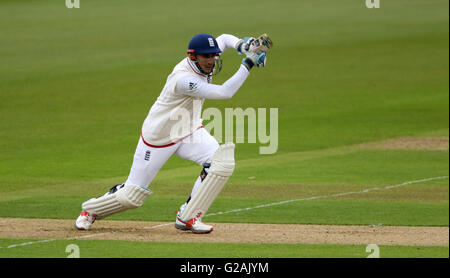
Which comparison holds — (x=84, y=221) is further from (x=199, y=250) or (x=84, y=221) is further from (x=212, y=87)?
(x=212, y=87)

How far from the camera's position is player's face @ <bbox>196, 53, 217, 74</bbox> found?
9.63 m

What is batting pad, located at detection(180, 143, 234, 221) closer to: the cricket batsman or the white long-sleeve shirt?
the cricket batsman

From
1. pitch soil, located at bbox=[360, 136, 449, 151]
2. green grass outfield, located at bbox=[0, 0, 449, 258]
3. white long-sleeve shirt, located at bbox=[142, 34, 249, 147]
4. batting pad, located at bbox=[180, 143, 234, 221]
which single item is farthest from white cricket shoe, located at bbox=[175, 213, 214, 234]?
pitch soil, located at bbox=[360, 136, 449, 151]

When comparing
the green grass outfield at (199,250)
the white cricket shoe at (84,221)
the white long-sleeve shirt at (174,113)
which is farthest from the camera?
the white cricket shoe at (84,221)

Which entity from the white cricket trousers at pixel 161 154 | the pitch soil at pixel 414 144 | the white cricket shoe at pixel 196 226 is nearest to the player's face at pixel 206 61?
the white cricket trousers at pixel 161 154

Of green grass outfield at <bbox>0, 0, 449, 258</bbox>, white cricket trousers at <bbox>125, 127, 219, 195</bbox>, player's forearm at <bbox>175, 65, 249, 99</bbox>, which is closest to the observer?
player's forearm at <bbox>175, 65, 249, 99</bbox>

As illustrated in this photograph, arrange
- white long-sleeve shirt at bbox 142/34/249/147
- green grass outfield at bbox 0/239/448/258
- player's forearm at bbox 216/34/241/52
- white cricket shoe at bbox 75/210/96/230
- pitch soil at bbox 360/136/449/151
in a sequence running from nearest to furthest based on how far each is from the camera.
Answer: green grass outfield at bbox 0/239/448/258 → white long-sleeve shirt at bbox 142/34/249/147 → white cricket shoe at bbox 75/210/96/230 → player's forearm at bbox 216/34/241/52 → pitch soil at bbox 360/136/449/151

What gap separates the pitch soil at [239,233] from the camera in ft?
31.7

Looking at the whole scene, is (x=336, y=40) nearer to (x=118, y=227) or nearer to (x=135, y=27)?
(x=135, y=27)

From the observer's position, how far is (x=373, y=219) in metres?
11.3

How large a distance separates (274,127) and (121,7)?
13.1 m

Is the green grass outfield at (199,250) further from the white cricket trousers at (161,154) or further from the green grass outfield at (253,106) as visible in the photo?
the white cricket trousers at (161,154)

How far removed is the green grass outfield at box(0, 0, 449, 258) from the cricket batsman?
2.18 feet

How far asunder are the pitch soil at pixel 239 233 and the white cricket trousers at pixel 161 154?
0.57 m
